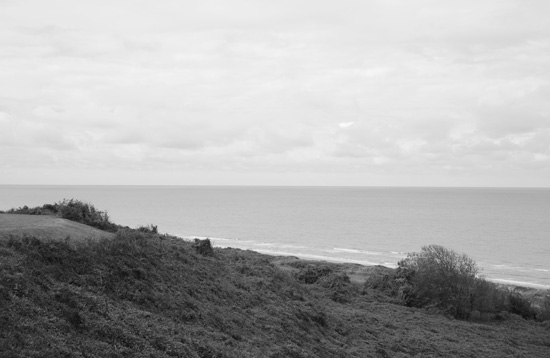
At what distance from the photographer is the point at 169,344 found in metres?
15.2

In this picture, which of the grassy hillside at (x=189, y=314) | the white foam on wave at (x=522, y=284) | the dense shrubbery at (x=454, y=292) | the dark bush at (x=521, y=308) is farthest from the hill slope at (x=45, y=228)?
the white foam on wave at (x=522, y=284)

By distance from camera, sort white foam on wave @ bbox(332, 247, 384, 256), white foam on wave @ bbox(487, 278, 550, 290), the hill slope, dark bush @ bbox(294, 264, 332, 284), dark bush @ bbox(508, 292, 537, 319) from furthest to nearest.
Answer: white foam on wave @ bbox(332, 247, 384, 256) < white foam on wave @ bbox(487, 278, 550, 290) < dark bush @ bbox(294, 264, 332, 284) < dark bush @ bbox(508, 292, 537, 319) < the hill slope

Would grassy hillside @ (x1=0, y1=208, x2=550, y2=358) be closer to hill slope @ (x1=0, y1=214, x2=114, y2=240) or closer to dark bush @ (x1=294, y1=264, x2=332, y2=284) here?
hill slope @ (x1=0, y1=214, x2=114, y2=240)

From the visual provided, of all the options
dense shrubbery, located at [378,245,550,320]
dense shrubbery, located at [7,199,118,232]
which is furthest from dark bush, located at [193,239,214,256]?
dense shrubbery, located at [378,245,550,320]

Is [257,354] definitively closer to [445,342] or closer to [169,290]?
[169,290]

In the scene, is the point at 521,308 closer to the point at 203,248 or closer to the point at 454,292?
the point at 454,292

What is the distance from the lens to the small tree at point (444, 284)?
116 feet

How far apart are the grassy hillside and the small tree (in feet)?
5.24

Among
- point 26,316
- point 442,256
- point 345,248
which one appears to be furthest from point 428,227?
point 26,316

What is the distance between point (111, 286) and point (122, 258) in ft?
8.09

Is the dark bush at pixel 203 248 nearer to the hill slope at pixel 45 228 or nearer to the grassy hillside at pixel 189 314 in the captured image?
the grassy hillside at pixel 189 314

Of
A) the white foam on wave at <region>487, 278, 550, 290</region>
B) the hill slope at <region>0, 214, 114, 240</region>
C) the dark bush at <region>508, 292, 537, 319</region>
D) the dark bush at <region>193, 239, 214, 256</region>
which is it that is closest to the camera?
the hill slope at <region>0, 214, 114, 240</region>

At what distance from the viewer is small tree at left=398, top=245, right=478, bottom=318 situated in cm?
3528

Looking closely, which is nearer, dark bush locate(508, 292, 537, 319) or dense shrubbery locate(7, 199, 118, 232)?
dense shrubbery locate(7, 199, 118, 232)
